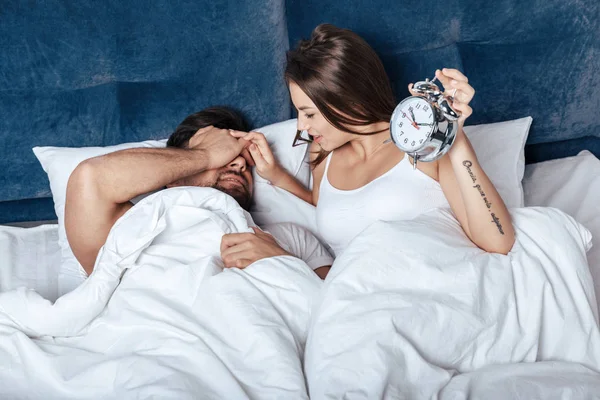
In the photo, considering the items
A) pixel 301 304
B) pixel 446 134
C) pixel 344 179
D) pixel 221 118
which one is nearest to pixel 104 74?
pixel 221 118

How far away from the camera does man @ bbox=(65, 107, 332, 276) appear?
5.42 feet

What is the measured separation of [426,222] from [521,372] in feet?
1.29

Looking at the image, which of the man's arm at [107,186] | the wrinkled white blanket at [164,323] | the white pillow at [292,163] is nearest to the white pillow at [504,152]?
the white pillow at [292,163]

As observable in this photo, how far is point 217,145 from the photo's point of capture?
73.9 inches

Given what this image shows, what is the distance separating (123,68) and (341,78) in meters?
0.79

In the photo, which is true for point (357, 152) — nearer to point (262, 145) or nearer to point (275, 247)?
point (262, 145)

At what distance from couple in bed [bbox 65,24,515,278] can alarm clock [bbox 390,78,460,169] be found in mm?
212

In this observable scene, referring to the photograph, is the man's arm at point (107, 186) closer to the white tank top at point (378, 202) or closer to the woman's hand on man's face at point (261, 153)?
the woman's hand on man's face at point (261, 153)

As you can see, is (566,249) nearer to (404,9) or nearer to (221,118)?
(404,9)

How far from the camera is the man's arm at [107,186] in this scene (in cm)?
170

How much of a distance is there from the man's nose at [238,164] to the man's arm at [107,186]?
0.12 meters

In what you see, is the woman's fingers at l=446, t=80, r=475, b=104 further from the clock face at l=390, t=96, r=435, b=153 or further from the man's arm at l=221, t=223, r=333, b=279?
the man's arm at l=221, t=223, r=333, b=279

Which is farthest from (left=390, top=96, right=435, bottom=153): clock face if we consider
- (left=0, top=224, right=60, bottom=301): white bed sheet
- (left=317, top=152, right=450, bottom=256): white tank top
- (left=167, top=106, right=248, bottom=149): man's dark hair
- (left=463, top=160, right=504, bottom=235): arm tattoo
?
(left=0, top=224, right=60, bottom=301): white bed sheet

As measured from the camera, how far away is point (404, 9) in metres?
1.95
